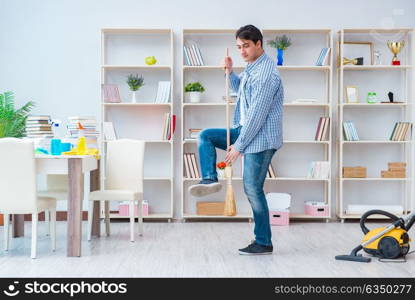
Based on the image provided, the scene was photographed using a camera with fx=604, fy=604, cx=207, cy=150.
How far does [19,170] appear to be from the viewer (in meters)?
4.24

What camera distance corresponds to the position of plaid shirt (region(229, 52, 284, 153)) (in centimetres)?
415

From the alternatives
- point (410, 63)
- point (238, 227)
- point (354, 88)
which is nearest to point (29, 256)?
point (238, 227)

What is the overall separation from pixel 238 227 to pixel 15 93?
2895 millimetres

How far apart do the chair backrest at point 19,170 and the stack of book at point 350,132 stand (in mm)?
3561

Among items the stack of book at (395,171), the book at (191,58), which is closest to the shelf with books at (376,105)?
the stack of book at (395,171)

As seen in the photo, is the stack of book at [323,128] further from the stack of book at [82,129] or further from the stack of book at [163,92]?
the stack of book at [82,129]

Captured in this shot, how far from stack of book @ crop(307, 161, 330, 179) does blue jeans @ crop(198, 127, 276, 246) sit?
2302 millimetres

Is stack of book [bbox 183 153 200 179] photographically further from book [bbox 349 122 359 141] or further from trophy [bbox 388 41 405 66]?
trophy [bbox 388 41 405 66]

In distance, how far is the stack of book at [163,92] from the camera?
6547 millimetres

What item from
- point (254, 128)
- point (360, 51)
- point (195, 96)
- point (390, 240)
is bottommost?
point (390, 240)

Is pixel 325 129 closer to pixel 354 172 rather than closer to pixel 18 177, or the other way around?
pixel 354 172

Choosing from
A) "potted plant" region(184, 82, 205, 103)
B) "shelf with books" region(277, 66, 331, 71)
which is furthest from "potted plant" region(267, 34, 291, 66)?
"potted plant" region(184, 82, 205, 103)

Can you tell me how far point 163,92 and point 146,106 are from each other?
0.36m

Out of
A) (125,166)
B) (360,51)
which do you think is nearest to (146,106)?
(125,166)
